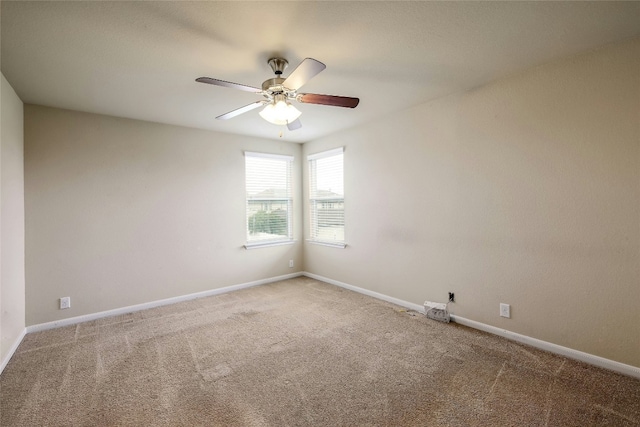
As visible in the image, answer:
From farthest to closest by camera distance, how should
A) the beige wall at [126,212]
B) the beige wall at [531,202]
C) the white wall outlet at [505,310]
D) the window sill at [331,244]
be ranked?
the window sill at [331,244]
the beige wall at [126,212]
the white wall outlet at [505,310]
the beige wall at [531,202]

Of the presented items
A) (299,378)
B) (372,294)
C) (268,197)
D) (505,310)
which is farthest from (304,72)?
(268,197)

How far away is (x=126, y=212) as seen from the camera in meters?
3.71

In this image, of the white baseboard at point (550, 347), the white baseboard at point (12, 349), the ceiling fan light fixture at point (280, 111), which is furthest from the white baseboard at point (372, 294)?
the white baseboard at point (12, 349)

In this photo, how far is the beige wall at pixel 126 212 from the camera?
10.6 ft

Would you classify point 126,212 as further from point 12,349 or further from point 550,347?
point 550,347

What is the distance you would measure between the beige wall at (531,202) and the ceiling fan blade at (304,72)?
140 centimetres

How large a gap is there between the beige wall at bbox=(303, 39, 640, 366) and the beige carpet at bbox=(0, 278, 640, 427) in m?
0.38

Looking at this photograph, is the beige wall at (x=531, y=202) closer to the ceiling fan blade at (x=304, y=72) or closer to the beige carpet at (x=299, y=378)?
the beige carpet at (x=299, y=378)

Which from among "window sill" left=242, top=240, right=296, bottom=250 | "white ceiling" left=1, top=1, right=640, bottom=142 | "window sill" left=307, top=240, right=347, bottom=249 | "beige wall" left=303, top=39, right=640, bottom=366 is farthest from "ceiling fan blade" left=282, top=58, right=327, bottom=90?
"window sill" left=242, top=240, right=296, bottom=250

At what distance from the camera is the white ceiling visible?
1760 millimetres

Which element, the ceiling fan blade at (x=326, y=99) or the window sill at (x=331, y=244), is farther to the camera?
the window sill at (x=331, y=244)

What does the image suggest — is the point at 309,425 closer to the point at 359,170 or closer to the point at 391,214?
the point at 391,214

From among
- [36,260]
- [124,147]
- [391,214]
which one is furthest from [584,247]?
[36,260]

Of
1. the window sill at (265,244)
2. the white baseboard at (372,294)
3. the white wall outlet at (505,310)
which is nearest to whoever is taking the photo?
the white wall outlet at (505,310)
